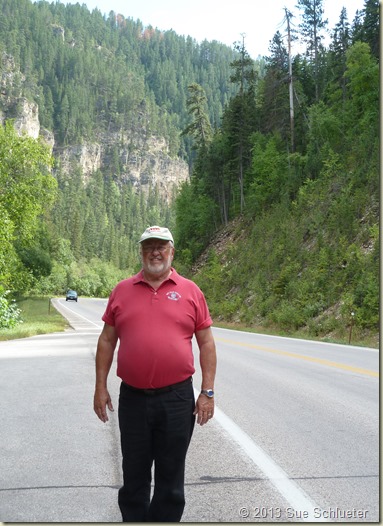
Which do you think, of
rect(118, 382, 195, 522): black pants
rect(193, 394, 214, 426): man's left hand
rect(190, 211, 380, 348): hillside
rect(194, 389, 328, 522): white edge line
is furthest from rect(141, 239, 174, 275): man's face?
rect(190, 211, 380, 348): hillside

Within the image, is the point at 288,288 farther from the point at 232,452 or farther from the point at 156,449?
the point at 156,449

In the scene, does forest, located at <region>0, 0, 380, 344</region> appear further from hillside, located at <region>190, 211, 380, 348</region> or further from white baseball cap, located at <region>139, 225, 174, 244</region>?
white baseball cap, located at <region>139, 225, 174, 244</region>

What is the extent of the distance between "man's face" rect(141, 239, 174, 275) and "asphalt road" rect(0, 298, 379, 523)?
169 centimetres

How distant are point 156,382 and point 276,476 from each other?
1791 millimetres

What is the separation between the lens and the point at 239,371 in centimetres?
1269

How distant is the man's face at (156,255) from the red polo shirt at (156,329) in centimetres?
9

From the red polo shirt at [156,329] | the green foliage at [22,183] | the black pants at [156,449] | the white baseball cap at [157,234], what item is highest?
the green foliage at [22,183]

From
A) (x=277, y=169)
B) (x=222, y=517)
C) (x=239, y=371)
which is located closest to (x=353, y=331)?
(x=239, y=371)

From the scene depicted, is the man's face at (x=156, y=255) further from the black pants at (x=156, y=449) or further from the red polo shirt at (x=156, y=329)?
the black pants at (x=156, y=449)

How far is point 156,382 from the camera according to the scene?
394cm

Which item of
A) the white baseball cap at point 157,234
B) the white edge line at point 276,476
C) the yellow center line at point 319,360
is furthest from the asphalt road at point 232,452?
the white baseball cap at point 157,234

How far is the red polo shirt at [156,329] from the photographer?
12.9 ft

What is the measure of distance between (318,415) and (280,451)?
6.40ft

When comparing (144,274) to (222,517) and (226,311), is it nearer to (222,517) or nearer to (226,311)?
(222,517)
